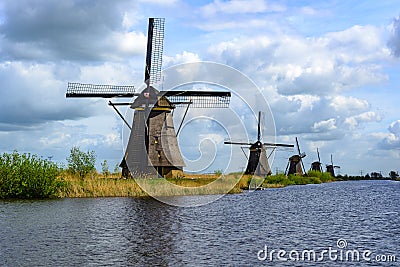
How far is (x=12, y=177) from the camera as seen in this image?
78.4 ft

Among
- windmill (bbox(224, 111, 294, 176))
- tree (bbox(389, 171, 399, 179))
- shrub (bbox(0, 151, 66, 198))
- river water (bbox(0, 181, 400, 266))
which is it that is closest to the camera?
river water (bbox(0, 181, 400, 266))

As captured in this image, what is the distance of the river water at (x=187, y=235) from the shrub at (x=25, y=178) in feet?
6.38

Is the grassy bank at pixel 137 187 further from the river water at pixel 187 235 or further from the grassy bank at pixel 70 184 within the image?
the river water at pixel 187 235

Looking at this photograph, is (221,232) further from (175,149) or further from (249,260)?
(175,149)

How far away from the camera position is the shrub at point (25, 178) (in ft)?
78.2

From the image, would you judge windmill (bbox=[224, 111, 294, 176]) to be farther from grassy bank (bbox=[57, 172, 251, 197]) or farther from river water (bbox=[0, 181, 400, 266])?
river water (bbox=[0, 181, 400, 266])

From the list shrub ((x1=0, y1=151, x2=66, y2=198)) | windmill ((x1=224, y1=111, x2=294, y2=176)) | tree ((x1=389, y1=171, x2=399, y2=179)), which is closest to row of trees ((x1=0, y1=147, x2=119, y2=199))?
shrub ((x1=0, y1=151, x2=66, y2=198))

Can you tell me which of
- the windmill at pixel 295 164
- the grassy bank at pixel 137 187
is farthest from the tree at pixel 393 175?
the grassy bank at pixel 137 187

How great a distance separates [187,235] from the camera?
14508 millimetres

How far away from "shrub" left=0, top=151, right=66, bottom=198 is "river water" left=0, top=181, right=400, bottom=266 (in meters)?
1.95

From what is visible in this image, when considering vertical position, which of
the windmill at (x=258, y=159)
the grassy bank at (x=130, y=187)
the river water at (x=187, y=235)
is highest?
the windmill at (x=258, y=159)

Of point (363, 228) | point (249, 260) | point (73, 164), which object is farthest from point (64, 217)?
point (73, 164)

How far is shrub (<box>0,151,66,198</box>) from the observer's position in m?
23.8

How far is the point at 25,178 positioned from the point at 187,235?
1248 cm
